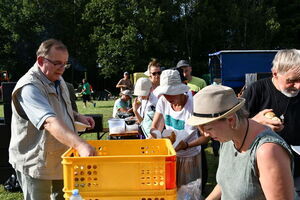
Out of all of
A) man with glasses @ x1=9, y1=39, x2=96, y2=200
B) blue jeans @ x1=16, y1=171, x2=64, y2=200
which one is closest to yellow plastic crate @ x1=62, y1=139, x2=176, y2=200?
man with glasses @ x1=9, y1=39, x2=96, y2=200

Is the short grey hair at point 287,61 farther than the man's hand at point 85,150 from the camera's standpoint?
Yes

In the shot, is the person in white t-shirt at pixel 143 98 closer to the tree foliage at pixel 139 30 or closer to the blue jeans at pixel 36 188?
the blue jeans at pixel 36 188

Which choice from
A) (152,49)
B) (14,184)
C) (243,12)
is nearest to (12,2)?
(152,49)

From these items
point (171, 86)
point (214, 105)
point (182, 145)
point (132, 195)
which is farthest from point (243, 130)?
point (171, 86)

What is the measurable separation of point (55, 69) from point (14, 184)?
10.6 ft

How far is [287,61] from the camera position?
84.4 inches

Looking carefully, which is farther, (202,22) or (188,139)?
(202,22)

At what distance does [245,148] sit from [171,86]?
65.7 inches

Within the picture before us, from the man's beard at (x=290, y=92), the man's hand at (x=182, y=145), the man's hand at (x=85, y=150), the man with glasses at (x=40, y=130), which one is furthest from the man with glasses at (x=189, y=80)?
the man's hand at (x=85, y=150)

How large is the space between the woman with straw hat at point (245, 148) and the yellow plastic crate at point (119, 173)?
256mm

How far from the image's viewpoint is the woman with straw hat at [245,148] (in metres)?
1.40

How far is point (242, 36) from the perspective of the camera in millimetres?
29422

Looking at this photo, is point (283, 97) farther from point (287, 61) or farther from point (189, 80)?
point (189, 80)

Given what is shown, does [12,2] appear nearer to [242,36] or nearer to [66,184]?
[242,36]
